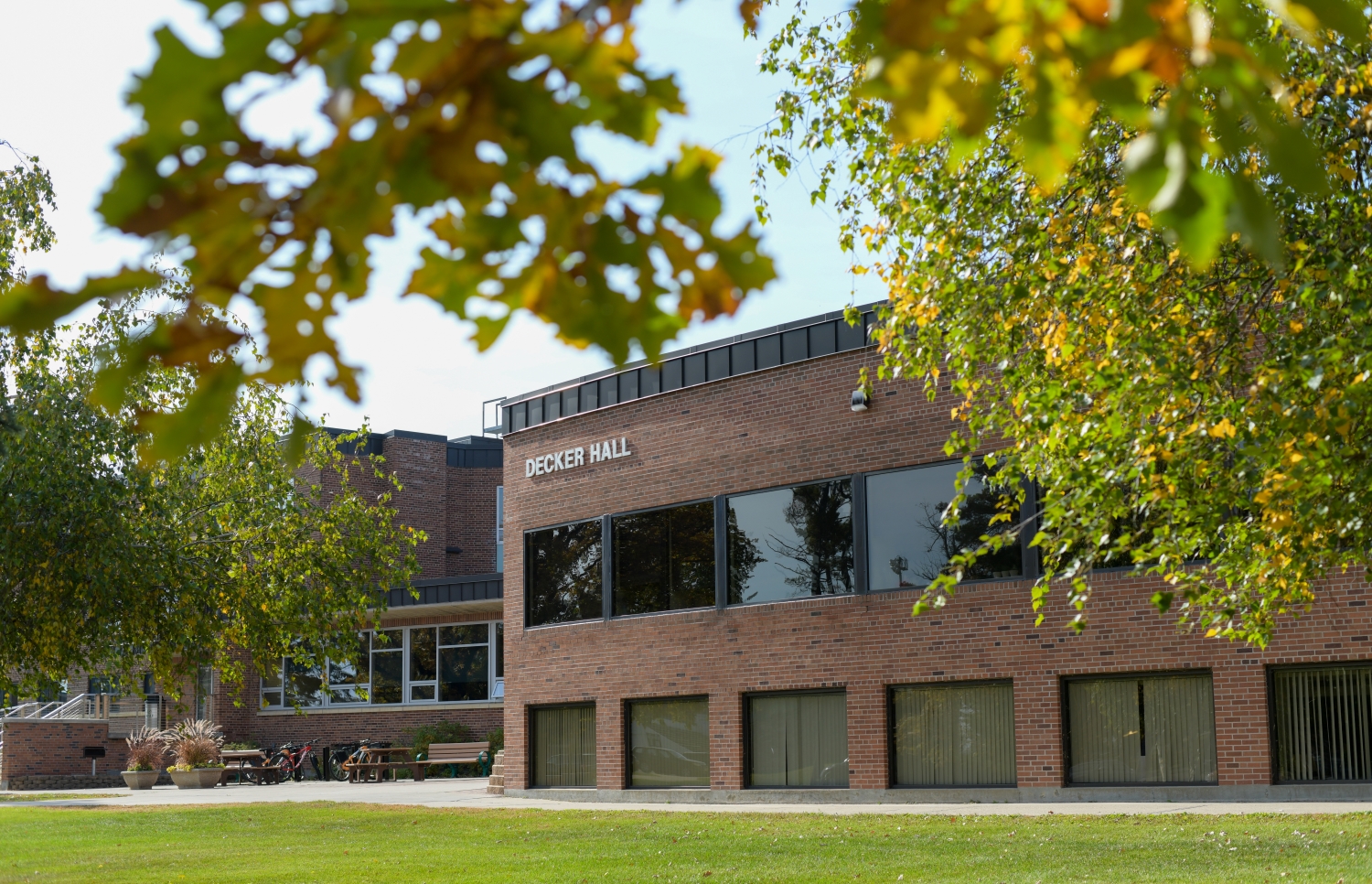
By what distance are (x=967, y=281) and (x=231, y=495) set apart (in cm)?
842

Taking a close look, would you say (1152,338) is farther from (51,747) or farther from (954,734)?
(51,747)

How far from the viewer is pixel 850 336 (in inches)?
798

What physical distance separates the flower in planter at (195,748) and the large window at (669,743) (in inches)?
540

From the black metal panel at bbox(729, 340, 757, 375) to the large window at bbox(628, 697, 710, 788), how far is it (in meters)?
5.39

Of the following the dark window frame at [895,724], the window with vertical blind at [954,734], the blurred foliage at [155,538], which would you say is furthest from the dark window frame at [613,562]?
the blurred foliage at [155,538]

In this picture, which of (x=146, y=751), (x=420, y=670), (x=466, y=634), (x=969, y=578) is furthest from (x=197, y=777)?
(x=969, y=578)

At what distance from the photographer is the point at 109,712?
130 feet

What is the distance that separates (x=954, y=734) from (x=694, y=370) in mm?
7377

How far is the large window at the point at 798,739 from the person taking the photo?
20.1 metres

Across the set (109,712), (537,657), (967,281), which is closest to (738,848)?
(967,281)

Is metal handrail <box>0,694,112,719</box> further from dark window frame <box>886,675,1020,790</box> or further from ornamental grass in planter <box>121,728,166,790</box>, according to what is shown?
dark window frame <box>886,675,1020,790</box>

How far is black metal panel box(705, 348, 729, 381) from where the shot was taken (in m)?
22.0

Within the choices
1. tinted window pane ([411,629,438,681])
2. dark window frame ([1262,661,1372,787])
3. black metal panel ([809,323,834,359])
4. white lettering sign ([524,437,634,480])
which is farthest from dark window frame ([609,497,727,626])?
tinted window pane ([411,629,438,681])

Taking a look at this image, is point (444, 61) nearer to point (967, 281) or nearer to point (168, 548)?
point (967, 281)
